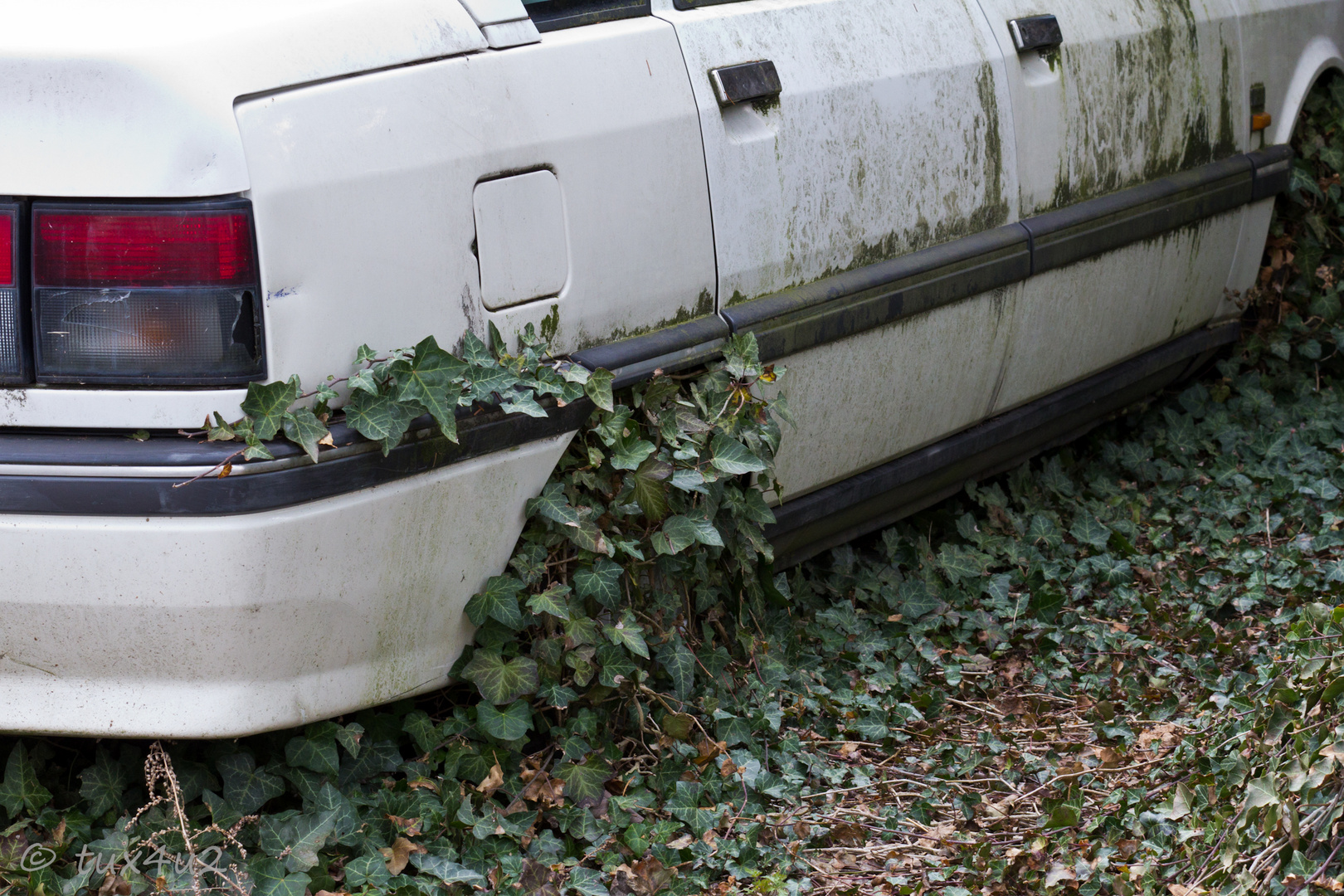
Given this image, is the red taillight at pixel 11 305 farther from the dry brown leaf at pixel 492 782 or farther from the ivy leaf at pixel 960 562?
the ivy leaf at pixel 960 562

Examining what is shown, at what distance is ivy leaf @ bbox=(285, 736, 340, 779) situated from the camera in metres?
2.30

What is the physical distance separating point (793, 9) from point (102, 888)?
1.95m

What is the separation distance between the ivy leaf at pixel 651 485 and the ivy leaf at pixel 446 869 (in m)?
0.66

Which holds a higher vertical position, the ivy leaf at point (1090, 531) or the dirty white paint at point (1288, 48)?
the dirty white paint at point (1288, 48)

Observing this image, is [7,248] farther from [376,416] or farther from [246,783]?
[246,783]

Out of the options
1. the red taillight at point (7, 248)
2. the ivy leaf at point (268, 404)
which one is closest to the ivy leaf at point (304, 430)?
the ivy leaf at point (268, 404)

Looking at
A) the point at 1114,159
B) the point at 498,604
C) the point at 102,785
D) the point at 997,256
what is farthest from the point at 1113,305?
the point at 102,785

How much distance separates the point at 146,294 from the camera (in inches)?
76.2

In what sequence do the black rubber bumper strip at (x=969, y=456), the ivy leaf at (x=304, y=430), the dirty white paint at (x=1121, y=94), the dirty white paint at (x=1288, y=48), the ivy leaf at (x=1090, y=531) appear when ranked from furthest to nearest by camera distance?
the dirty white paint at (x=1288, y=48), the ivy leaf at (x=1090, y=531), the dirty white paint at (x=1121, y=94), the black rubber bumper strip at (x=969, y=456), the ivy leaf at (x=304, y=430)

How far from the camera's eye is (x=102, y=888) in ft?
7.11

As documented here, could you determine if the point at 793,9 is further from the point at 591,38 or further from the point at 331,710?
the point at 331,710

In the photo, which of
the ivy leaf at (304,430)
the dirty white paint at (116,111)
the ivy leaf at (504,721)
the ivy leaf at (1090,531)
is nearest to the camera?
the dirty white paint at (116,111)

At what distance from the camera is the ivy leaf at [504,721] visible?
2383 millimetres

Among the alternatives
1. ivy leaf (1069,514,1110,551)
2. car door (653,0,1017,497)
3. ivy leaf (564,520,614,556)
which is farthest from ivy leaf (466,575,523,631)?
ivy leaf (1069,514,1110,551)
